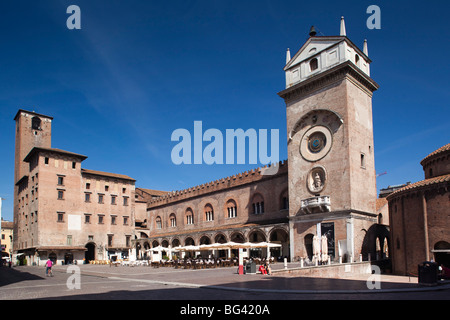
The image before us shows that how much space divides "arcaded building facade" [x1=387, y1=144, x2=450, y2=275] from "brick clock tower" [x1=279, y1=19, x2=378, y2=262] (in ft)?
14.9

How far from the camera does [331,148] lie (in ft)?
111

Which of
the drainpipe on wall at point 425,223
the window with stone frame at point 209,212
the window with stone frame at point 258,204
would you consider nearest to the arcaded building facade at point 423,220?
the drainpipe on wall at point 425,223

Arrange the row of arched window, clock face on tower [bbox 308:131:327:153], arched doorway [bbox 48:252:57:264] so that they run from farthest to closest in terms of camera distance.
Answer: arched doorway [bbox 48:252:57:264], the row of arched window, clock face on tower [bbox 308:131:327:153]

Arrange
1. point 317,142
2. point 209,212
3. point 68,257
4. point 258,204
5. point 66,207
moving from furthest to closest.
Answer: point 66,207, point 209,212, point 68,257, point 258,204, point 317,142

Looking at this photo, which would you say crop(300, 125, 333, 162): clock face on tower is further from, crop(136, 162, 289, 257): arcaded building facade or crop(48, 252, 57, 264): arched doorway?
crop(48, 252, 57, 264): arched doorway

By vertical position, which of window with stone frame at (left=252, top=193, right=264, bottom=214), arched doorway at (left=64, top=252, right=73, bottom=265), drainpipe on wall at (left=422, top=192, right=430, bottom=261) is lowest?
arched doorway at (left=64, top=252, right=73, bottom=265)

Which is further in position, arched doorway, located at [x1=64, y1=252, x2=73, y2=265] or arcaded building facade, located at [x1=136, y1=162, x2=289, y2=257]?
arched doorway, located at [x1=64, y1=252, x2=73, y2=265]

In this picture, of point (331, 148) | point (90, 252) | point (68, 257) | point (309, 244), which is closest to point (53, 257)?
point (68, 257)

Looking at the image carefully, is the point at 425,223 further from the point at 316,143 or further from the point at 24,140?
the point at 24,140

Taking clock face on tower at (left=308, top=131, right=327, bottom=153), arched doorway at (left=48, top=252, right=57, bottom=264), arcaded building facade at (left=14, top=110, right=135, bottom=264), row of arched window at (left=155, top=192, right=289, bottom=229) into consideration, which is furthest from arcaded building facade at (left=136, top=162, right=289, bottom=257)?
arched doorway at (left=48, top=252, right=57, bottom=264)

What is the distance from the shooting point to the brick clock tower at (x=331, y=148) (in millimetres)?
32312

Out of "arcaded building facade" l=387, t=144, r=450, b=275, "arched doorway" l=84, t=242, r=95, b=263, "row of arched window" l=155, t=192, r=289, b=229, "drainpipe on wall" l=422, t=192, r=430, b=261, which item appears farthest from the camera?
Answer: "arched doorway" l=84, t=242, r=95, b=263

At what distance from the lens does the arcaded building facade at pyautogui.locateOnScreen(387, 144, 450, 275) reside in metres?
23.5

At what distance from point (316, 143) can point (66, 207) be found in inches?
1402
